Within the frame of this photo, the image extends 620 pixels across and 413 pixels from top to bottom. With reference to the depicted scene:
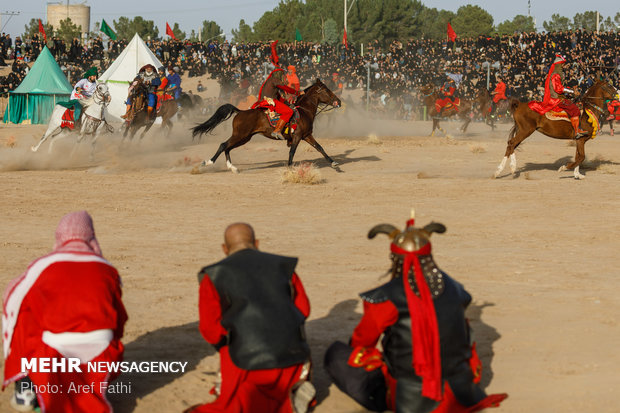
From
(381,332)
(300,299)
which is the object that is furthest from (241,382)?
(381,332)

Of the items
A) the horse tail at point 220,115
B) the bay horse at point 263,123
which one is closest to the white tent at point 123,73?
the horse tail at point 220,115

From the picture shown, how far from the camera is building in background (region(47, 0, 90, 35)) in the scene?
256 ft

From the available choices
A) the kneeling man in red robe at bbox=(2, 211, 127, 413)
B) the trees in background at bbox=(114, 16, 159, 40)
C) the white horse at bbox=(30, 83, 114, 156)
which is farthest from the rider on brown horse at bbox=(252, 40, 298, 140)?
the trees in background at bbox=(114, 16, 159, 40)

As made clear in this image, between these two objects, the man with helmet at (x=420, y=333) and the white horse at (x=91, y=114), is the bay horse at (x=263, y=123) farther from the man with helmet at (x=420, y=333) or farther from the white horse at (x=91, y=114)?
the man with helmet at (x=420, y=333)

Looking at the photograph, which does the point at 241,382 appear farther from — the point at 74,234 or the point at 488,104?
the point at 488,104

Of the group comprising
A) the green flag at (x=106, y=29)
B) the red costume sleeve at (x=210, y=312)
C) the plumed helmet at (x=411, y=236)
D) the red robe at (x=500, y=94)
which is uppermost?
the green flag at (x=106, y=29)

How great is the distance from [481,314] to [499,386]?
1.71 metres

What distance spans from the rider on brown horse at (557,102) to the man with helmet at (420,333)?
13167 mm

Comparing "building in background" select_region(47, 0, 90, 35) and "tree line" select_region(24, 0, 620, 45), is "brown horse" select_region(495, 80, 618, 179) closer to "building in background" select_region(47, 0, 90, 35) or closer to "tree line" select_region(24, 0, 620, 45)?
"tree line" select_region(24, 0, 620, 45)

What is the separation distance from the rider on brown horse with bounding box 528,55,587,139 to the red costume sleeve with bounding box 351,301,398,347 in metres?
13.4

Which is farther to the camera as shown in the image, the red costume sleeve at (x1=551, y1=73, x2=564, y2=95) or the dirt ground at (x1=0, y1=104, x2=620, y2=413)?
the red costume sleeve at (x1=551, y1=73, x2=564, y2=95)

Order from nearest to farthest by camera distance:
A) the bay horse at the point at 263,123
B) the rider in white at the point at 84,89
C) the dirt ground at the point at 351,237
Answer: the dirt ground at the point at 351,237
the bay horse at the point at 263,123
the rider in white at the point at 84,89

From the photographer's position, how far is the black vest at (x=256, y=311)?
4680 mm

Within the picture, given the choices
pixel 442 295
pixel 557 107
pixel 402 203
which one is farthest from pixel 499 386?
pixel 557 107
